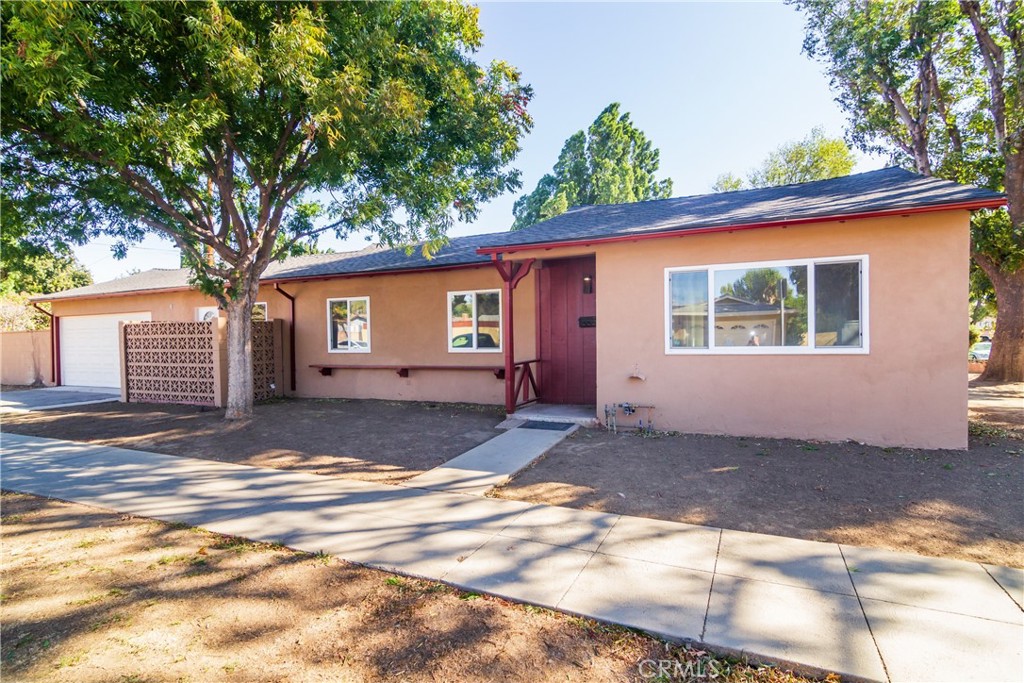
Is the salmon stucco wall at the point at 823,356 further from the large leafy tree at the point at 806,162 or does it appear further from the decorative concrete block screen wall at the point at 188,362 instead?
the large leafy tree at the point at 806,162

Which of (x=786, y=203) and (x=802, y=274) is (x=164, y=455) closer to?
(x=802, y=274)

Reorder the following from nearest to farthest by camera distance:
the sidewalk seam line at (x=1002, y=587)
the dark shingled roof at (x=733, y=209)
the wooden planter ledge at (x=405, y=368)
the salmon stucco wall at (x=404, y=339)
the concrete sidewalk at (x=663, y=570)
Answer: the concrete sidewalk at (x=663, y=570), the sidewalk seam line at (x=1002, y=587), the dark shingled roof at (x=733, y=209), the wooden planter ledge at (x=405, y=368), the salmon stucco wall at (x=404, y=339)

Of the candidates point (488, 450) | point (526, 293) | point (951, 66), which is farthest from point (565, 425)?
point (951, 66)

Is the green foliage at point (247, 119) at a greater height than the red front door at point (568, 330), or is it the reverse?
the green foliage at point (247, 119)

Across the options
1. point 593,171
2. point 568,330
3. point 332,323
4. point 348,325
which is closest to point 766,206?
point 568,330

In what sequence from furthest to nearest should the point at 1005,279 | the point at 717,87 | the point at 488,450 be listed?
the point at 717,87 < the point at 1005,279 < the point at 488,450

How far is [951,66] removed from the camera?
12727 mm

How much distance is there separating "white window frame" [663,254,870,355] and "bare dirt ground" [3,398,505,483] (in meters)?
3.38

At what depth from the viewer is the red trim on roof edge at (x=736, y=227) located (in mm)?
5523

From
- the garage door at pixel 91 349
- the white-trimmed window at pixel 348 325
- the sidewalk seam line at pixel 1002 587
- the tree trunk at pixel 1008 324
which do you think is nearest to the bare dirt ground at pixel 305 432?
the white-trimmed window at pixel 348 325

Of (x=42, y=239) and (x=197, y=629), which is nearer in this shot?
(x=197, y=629)

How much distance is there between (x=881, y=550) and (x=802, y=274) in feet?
13.6

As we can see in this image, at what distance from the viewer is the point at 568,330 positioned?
942 cm

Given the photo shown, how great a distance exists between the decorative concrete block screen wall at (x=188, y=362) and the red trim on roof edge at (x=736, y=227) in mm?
6873
